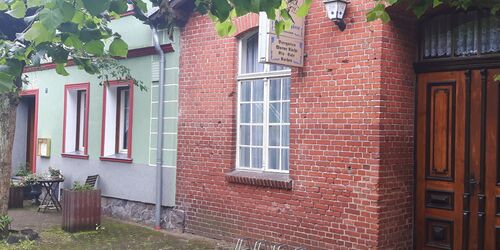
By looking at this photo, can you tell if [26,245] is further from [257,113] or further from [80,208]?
[257,113]

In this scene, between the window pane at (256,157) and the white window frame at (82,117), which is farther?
the white window frame at (82,117)

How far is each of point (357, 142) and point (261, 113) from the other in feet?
6.91

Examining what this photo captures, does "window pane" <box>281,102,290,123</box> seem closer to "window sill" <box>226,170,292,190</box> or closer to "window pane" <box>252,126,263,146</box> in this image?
"window pane" <box>252,126,263,146</box>

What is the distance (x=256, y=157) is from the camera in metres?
9.14

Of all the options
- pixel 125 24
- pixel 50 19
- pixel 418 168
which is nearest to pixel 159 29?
pixel 125 24

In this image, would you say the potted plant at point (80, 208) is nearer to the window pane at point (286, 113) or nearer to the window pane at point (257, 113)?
the window pane at point (257, 113)

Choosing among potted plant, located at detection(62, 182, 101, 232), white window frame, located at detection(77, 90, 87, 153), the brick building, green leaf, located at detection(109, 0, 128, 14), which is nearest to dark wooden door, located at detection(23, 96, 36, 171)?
white window frame, located at detection(77, 90, 87, 153)

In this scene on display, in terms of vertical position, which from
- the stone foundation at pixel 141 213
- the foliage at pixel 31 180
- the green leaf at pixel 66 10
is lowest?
the stone foundation at pixel 141 213

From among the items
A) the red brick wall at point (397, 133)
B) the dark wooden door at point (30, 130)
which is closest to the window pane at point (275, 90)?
the red brick wall at point (397, 133)

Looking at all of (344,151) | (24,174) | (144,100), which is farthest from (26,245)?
(24,174)

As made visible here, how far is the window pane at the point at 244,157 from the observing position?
9281mm

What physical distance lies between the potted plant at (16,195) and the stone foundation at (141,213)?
2.40 meters

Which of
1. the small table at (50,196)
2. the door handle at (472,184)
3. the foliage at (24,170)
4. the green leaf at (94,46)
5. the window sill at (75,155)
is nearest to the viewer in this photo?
the green leaf at (94,46)

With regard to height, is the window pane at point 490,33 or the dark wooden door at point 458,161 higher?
the window pane at point 490,33
